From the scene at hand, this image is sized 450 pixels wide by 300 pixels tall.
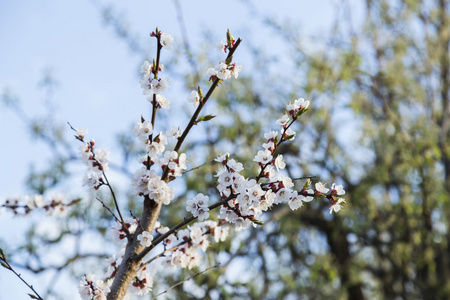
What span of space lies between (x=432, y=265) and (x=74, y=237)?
3.80 meters

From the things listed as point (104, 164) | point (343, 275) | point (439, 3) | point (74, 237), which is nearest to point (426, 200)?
point (343, 275)

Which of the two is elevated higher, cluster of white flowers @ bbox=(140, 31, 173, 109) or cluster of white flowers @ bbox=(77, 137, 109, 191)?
cluster of white flowers @ bbox=(140, 31, 173, 109)

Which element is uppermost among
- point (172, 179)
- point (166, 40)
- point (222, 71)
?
point (166, 40)

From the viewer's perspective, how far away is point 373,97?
541cm

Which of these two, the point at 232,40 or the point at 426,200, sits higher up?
the point at 426,200

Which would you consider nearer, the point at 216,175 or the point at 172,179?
the point at 216,175

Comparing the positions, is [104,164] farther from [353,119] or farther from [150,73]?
[353,119]

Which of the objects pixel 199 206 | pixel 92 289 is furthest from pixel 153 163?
pixel 92 289

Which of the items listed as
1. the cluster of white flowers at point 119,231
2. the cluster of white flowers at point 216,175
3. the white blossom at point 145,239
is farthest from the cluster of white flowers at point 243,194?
the cluster of white flowers at point 119,231

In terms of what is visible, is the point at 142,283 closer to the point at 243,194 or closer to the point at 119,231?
the point at 119,231

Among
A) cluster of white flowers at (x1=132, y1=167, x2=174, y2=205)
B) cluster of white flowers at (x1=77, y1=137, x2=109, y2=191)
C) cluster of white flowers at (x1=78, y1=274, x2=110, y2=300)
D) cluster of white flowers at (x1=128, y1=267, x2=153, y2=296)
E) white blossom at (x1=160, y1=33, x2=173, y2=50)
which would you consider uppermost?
white blossom at (x1=160, y1=33, x2=173, y2=50)

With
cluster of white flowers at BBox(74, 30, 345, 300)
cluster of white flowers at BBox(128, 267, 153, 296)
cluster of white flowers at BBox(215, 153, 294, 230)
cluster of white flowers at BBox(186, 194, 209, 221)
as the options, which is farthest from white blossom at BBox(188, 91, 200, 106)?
cluster of white flowers at BBox(128, 267, 153, 296)

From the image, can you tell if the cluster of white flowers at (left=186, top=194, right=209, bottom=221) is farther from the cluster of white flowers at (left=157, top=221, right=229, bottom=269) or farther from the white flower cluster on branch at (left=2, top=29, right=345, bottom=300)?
the cluster of white flowers at (left=157, top=221, right=229, bottom=269)

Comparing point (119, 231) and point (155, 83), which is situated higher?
point (155, 83)
